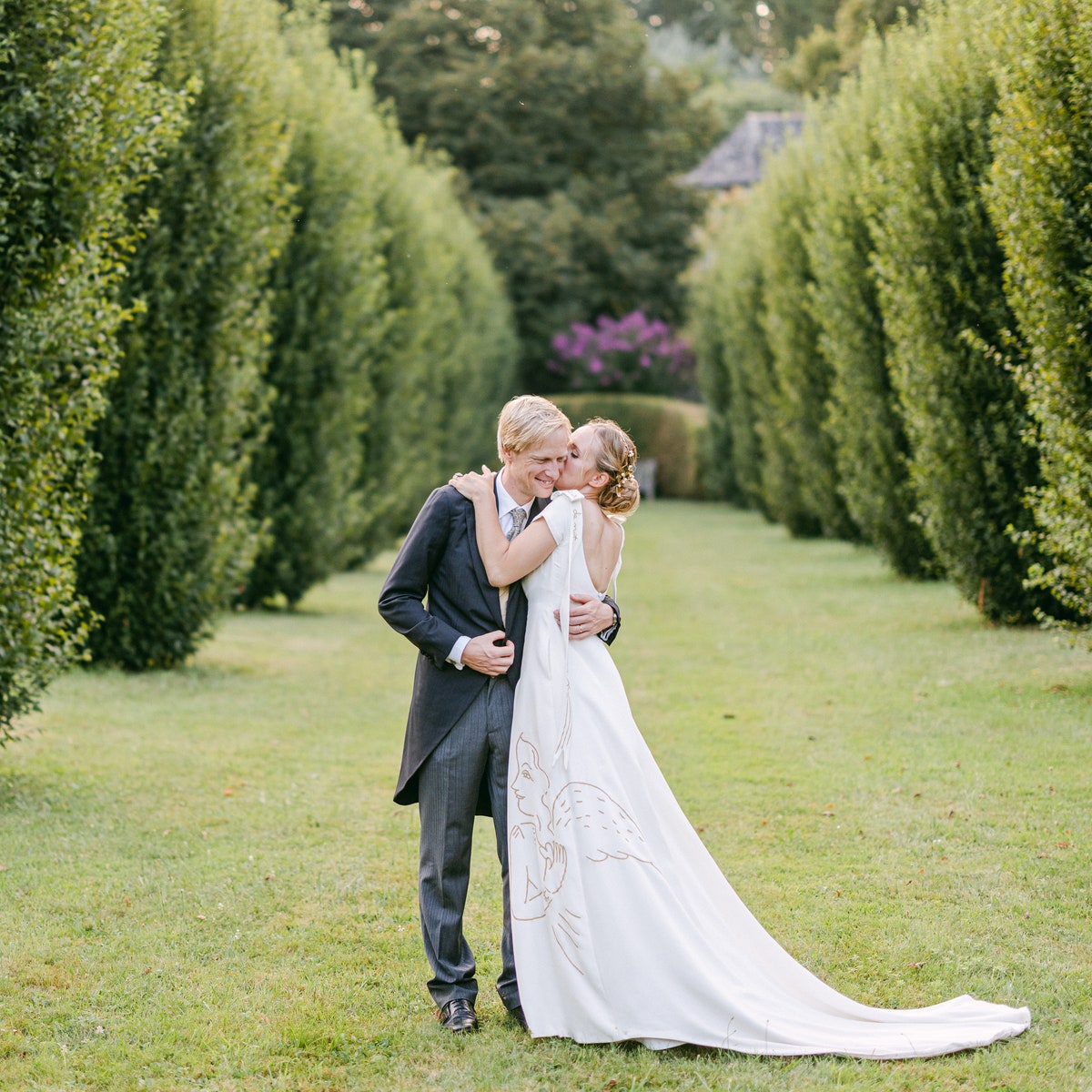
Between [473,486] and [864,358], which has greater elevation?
[864,358]

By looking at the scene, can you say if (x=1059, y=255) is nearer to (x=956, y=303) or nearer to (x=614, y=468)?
(x=956, y=303)

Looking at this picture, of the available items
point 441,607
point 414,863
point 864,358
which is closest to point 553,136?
point 864,358

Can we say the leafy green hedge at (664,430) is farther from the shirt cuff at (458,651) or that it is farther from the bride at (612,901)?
the shirt cuff at (458,651)

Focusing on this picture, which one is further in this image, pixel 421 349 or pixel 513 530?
pixel 421 349

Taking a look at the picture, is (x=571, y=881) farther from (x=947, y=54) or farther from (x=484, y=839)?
(x=947, y=54)

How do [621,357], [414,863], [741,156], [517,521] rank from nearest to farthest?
[517,521] → [414,863] → [621,357] → [741,156]

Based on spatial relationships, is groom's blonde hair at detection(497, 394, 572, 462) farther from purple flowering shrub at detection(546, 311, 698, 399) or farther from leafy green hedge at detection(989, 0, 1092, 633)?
purple flowering shrub at detection(546, 311, 698, 399)

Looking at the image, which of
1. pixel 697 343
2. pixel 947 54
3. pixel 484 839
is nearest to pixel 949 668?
pixel 484 839

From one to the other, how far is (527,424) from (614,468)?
0.44 metres

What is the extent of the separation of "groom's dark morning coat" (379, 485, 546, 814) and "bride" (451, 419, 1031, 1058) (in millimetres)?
86

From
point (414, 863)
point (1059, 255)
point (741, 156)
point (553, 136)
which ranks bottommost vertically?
point (414, 863)

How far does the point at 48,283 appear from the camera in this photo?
24.0ft

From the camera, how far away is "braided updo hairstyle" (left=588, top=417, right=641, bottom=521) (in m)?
4.52

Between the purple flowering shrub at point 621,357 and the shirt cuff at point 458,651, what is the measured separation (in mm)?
36483
